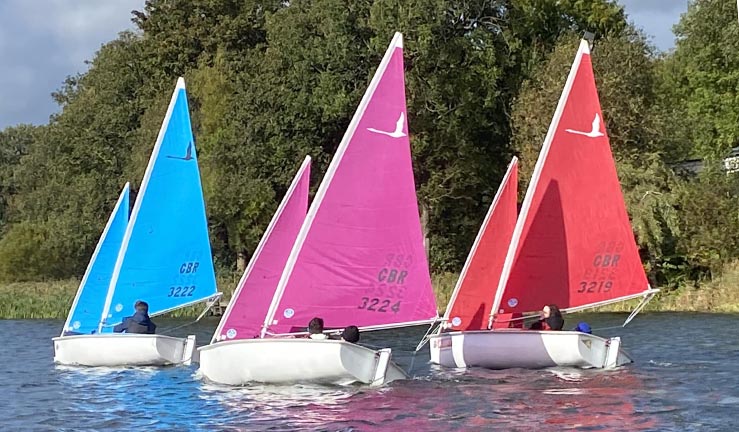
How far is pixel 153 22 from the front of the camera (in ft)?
181

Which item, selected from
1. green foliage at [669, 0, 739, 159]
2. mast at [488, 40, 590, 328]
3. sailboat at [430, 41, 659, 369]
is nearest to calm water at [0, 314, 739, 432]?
sailboat at [430, 41, 659, 369]

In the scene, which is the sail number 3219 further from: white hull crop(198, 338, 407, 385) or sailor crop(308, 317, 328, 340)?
sailor crop(308, 317, 328, 340)

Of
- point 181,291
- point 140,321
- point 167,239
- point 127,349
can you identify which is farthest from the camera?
point 181,291

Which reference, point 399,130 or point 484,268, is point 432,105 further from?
point 399,130

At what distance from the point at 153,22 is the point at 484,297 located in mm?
37577

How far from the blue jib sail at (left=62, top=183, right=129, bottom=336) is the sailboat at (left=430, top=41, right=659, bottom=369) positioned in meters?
8.46

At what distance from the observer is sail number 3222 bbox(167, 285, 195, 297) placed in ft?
76.5

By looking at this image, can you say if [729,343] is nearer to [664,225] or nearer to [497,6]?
[664,225]

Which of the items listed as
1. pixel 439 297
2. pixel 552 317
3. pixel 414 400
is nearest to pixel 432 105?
pixel 439 297

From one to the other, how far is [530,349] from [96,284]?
10.9 m

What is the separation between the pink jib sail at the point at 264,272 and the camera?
62.1ft

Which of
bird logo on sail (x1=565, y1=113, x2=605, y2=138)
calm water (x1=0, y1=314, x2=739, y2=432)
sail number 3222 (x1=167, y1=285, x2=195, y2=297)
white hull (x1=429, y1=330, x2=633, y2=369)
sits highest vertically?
bird logo on sail (x1=565, y1=113, x2=605, y2=138)

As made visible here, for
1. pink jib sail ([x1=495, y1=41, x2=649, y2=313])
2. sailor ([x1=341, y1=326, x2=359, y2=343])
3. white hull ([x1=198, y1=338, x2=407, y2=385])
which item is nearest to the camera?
white hull ([x1=198, y1=338, x2=407, y2=385])

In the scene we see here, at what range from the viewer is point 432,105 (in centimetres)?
4209
